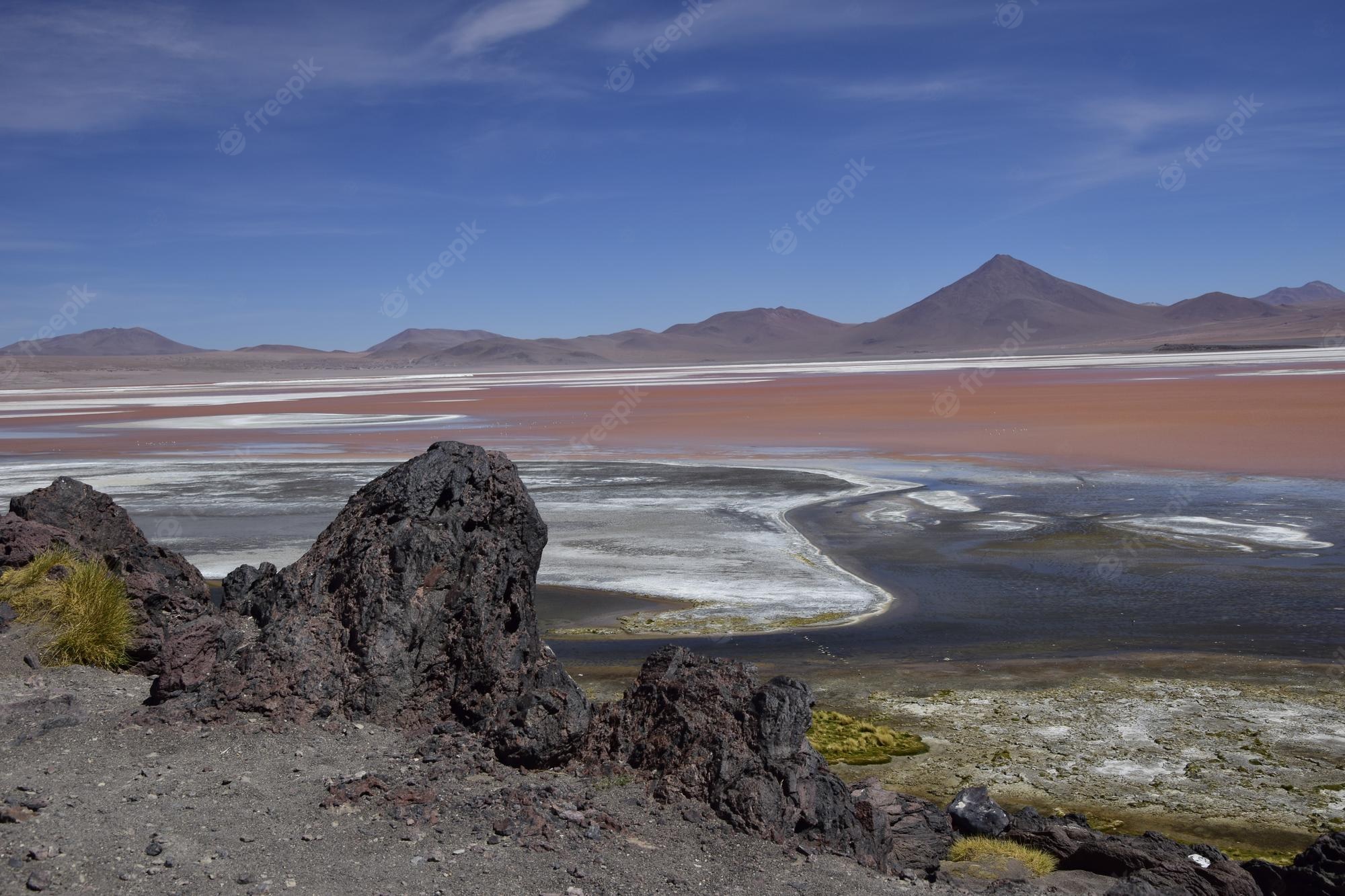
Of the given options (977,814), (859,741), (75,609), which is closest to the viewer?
(977,814)

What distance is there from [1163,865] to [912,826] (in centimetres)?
126

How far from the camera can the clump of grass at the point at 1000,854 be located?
19.1 ft

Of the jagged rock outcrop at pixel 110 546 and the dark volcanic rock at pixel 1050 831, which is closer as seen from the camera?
the dark volcanic rock at pixel 1050 831

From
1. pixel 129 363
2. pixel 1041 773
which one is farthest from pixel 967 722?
pixel 129 363

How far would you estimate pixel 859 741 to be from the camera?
7.75 metres
